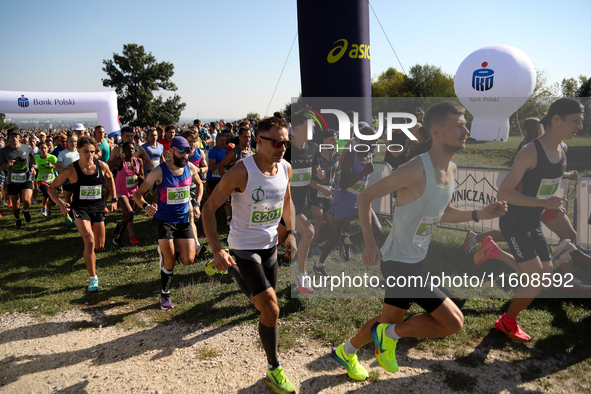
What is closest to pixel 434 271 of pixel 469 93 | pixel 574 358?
pixel 574 358

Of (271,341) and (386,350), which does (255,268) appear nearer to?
(271,341)

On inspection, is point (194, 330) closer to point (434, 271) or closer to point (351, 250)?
point (351, 250)

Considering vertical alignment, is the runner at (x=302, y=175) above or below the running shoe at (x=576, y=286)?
above

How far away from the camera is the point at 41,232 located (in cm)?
862

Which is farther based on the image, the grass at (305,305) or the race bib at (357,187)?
the race bib at (357,187)

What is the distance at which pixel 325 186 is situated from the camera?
5160 mm

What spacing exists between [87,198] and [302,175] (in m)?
3.02

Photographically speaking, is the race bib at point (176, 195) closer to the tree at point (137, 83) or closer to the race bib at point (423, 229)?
the race bib at point (423, 229)

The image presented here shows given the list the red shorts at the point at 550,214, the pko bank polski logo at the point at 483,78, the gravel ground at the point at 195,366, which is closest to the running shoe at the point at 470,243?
the red shorts at the point at 550,214

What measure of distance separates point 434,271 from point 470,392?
8.06ft

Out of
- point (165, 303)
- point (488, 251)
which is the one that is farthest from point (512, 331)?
point (165, 303)

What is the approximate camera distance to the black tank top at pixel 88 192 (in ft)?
17.2

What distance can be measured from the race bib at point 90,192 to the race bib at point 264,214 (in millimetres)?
3303
